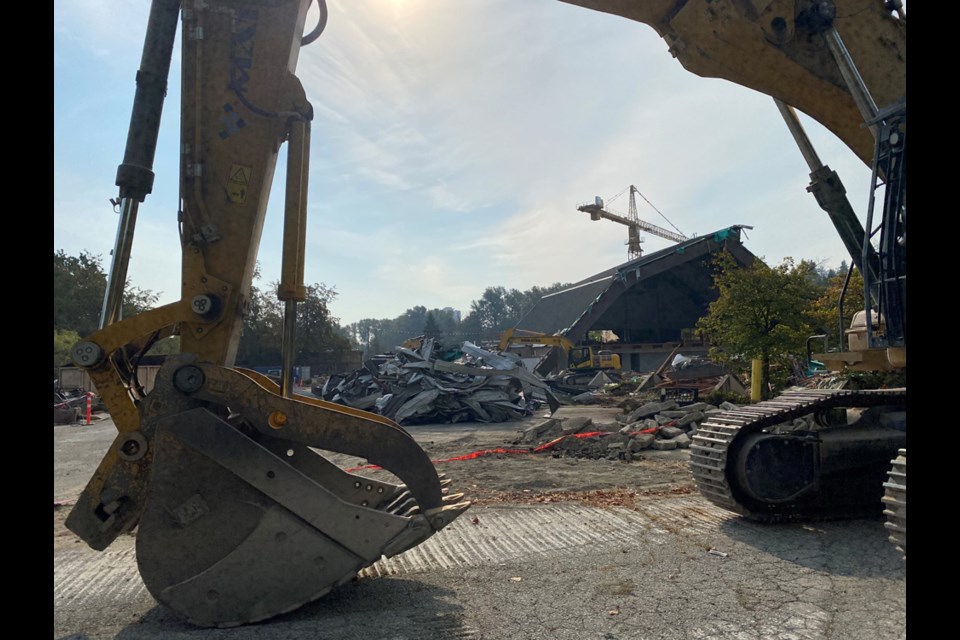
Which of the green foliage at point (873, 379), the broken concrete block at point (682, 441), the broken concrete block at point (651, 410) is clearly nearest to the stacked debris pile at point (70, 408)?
the broken concrete block at point (651, 410)

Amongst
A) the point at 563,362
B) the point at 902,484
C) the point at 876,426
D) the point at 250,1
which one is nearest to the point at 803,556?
the point at 902,484

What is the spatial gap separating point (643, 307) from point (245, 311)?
4130 cm

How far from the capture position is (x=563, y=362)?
34156 mm

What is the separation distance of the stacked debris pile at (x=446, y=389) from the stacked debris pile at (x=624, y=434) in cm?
399

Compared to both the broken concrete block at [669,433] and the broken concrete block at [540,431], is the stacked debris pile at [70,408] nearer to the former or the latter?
the broken concrete block at [540,431]

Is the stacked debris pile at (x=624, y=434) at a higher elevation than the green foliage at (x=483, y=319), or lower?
lower

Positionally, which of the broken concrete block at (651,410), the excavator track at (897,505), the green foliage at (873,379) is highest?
the green foliage at (873,379)

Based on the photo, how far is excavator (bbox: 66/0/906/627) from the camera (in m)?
3.05

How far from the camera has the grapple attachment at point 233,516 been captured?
3.01 m

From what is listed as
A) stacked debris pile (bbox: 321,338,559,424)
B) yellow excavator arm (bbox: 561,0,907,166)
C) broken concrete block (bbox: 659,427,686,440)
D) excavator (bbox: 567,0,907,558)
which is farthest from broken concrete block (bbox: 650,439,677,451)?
yellow excavator arm (bbox: 561,0,907,166)

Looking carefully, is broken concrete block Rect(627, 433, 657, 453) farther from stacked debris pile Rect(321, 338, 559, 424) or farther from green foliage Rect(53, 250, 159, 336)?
green foliage Rect(53, 250, 159, 336)

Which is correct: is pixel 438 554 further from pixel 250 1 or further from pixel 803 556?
pixel 250 1

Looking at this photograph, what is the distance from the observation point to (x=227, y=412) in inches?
137

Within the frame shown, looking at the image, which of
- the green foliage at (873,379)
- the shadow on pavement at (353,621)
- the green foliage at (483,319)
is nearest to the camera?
the shadow on pavement at (353,621)
